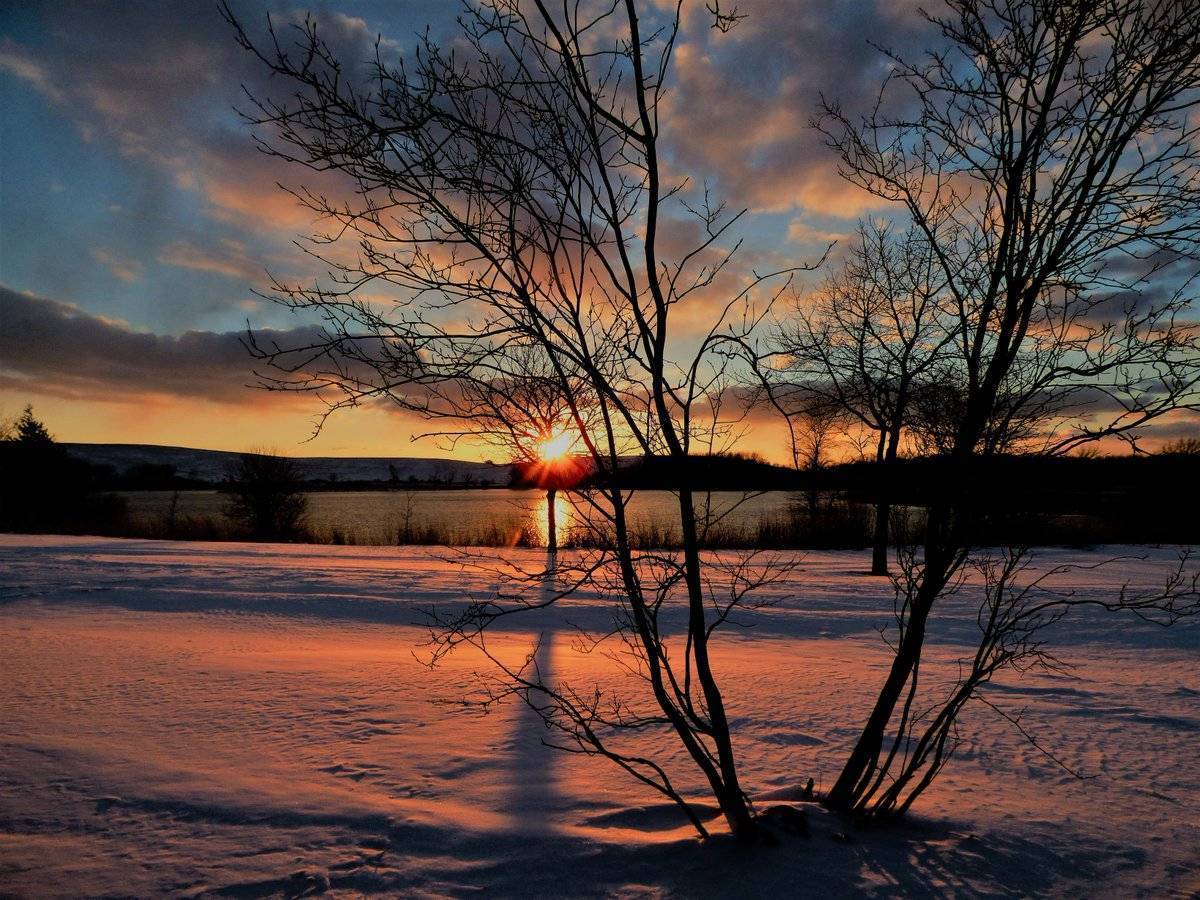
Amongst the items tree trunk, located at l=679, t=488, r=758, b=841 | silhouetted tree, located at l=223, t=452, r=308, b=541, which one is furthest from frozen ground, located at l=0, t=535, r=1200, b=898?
silhouetted tree, located at l=223, t=452, r=308, b=541

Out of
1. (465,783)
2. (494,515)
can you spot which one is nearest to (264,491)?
(494,515)

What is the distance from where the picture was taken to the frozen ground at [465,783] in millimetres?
2635

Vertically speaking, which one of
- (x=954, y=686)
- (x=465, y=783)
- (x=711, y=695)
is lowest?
(x=465, y=783)

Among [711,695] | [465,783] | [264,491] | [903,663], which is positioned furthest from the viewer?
[264,491]

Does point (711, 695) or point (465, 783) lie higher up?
point (711, 695)

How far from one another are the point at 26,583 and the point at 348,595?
4.57 metres

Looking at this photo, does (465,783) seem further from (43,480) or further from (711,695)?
(43,480)

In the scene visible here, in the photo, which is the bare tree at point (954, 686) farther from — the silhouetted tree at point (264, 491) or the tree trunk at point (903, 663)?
the silhouetted tree at point (264, 491)

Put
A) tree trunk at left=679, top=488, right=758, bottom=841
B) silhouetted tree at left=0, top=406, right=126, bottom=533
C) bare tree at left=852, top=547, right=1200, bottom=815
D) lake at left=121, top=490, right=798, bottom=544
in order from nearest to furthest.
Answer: tree trunk at left=679, top=488, right=758, bottom=841
bare tree at left=852, top=547, right=1200, bottom=815
lake at left=121, top=490, right=798, bottom=544
silhouetted tree at left=0, top=406, right=126, bottom=533

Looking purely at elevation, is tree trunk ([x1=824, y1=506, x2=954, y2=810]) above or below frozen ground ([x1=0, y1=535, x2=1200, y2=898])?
above

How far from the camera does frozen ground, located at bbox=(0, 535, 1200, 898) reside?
263 cm

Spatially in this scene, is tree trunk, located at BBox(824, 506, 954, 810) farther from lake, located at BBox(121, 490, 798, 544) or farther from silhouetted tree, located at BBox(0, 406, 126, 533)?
silhouetted tree, located at BBox(0, 406, 126, 533)

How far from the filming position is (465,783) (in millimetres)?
3551

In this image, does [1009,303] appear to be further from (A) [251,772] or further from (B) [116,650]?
(B) [116,650]
